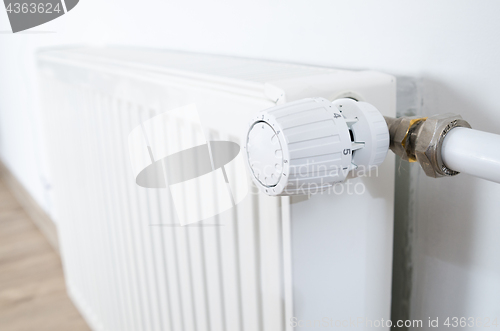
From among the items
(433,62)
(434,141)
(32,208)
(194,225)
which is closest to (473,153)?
(434,141)

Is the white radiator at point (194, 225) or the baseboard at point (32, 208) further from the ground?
the white radiator at point (194, 225)

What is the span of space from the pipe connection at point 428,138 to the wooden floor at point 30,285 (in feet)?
2.93

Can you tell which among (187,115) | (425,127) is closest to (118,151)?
(187,115)

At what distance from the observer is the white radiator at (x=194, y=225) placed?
0.34 metres

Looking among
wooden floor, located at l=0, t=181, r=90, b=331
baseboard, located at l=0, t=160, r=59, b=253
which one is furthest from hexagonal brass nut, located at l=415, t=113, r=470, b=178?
baseboard, located at l=0, t=160, r=59, b=253

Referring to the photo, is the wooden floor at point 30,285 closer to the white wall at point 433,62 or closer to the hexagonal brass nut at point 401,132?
the white wall at point 433,62

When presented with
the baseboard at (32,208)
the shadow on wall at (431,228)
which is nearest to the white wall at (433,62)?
the shadow on wall at (431,228)

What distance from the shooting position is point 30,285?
1.14m

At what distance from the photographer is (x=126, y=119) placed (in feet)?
1.73

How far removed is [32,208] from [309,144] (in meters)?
1.45

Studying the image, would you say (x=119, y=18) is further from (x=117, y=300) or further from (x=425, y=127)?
(x=425, y=127)

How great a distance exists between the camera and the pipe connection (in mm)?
254

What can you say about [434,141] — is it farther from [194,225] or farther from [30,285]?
[30,285]

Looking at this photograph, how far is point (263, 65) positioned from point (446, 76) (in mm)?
162
